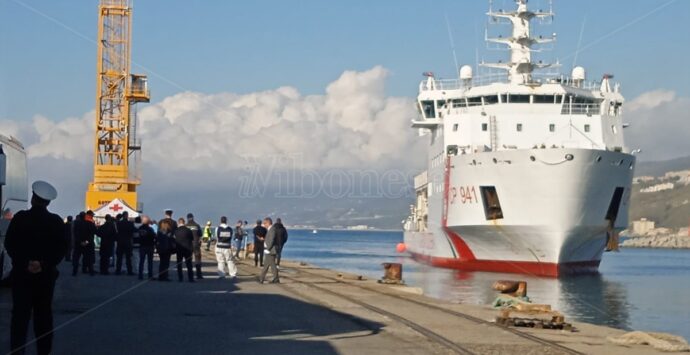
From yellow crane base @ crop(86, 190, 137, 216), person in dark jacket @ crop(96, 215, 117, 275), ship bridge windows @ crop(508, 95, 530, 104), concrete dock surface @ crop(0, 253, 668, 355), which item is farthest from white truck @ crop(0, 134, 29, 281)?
ship bridge windows @ crop(508, 95, 530, 104)

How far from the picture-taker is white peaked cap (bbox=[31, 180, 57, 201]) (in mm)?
9836

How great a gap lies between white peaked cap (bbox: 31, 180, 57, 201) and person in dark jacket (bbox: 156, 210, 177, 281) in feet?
47.5

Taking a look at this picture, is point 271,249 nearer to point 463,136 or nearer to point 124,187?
Result: point 463,136

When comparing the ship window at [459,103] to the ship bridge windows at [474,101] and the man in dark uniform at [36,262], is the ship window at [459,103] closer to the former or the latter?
the ship bridge windows at [474,101]

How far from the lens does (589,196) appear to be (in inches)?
1547

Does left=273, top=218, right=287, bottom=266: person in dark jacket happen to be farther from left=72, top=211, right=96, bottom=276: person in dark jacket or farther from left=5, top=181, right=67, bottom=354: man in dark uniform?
left=5, top=181, right=67, bottom=354: man in dark uniform

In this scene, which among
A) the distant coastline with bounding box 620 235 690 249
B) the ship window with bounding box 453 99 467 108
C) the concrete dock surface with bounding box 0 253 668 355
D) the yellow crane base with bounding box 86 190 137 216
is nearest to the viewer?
the concrete dock surface with bounding box 0 253 668 355

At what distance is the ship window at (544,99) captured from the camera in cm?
4567

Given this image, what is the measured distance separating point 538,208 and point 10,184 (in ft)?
81.9

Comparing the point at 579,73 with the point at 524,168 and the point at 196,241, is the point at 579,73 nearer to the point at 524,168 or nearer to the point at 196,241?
the point at 524,168

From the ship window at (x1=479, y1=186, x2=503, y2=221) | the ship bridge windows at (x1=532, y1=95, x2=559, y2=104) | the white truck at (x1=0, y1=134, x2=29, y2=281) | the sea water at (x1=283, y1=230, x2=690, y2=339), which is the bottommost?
the sea water at (x1=283, y1=230, x2=690, y2=339)

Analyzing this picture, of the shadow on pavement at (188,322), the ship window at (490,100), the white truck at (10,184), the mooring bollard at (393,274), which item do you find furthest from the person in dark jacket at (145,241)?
the ship window at (490,100)

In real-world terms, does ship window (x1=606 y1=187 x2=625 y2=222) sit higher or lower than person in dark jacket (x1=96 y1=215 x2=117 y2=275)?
higher

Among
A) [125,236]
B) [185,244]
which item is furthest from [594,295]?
[125,236]
